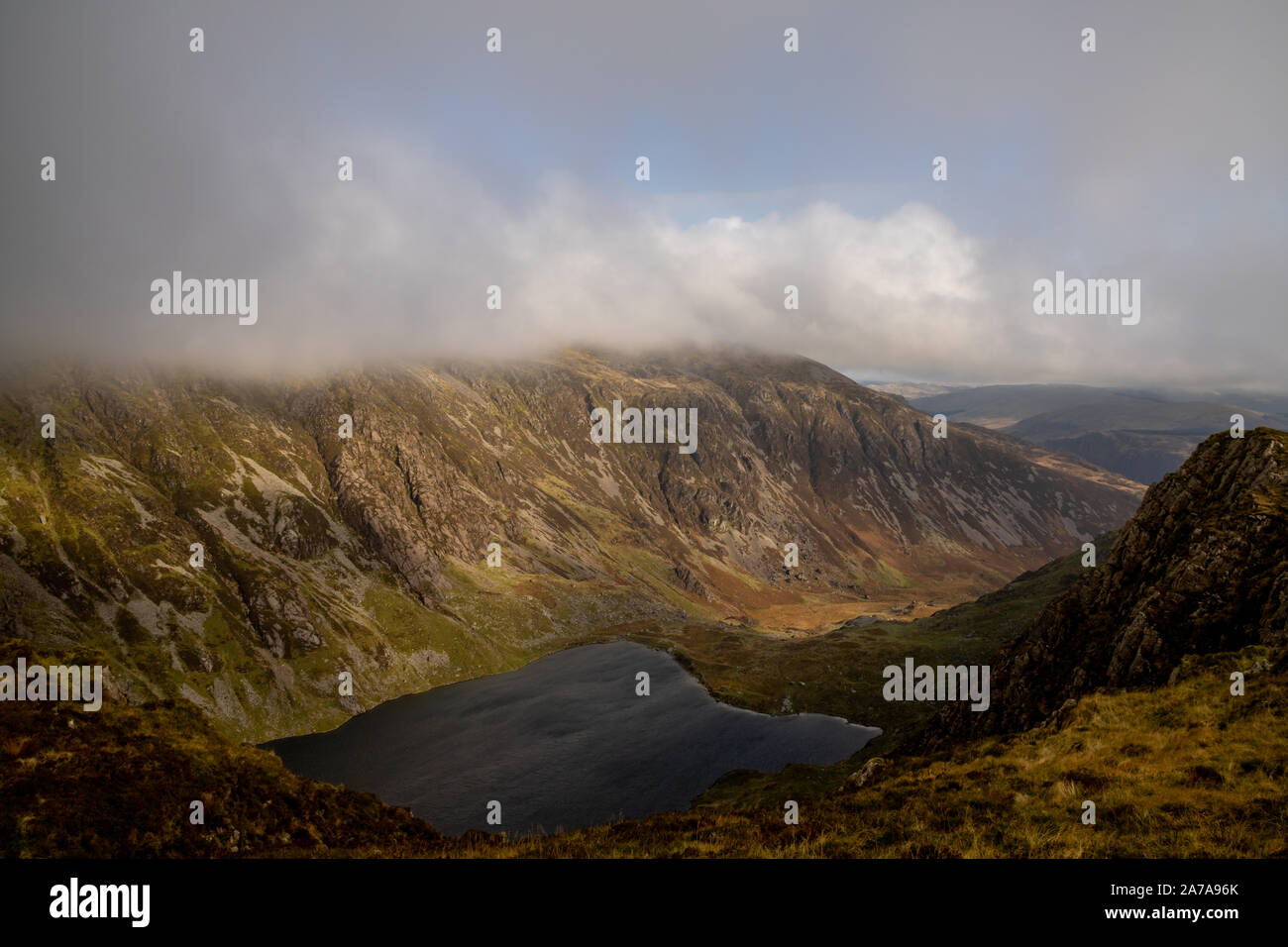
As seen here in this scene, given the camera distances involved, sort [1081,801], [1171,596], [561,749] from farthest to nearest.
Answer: [561,749] → [1171,596] → [1081,801]

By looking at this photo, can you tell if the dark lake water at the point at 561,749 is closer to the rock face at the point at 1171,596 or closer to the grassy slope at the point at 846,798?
the rock face at the point at 1171,596

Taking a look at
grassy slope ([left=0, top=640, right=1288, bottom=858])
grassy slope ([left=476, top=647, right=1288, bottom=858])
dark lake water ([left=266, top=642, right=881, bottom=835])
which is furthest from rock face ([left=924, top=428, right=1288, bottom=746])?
dark lake water ([left=266, top=642, right=881, bottom=835])

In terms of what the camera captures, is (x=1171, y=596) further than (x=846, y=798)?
Yes

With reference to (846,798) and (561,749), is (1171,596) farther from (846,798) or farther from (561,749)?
(561,749)

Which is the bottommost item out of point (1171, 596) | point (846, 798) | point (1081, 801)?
point (846, 798)

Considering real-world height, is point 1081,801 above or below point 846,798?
above

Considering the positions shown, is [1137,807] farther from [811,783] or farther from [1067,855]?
[811,783]

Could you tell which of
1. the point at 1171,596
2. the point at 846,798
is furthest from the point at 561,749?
the point at 1171,596
